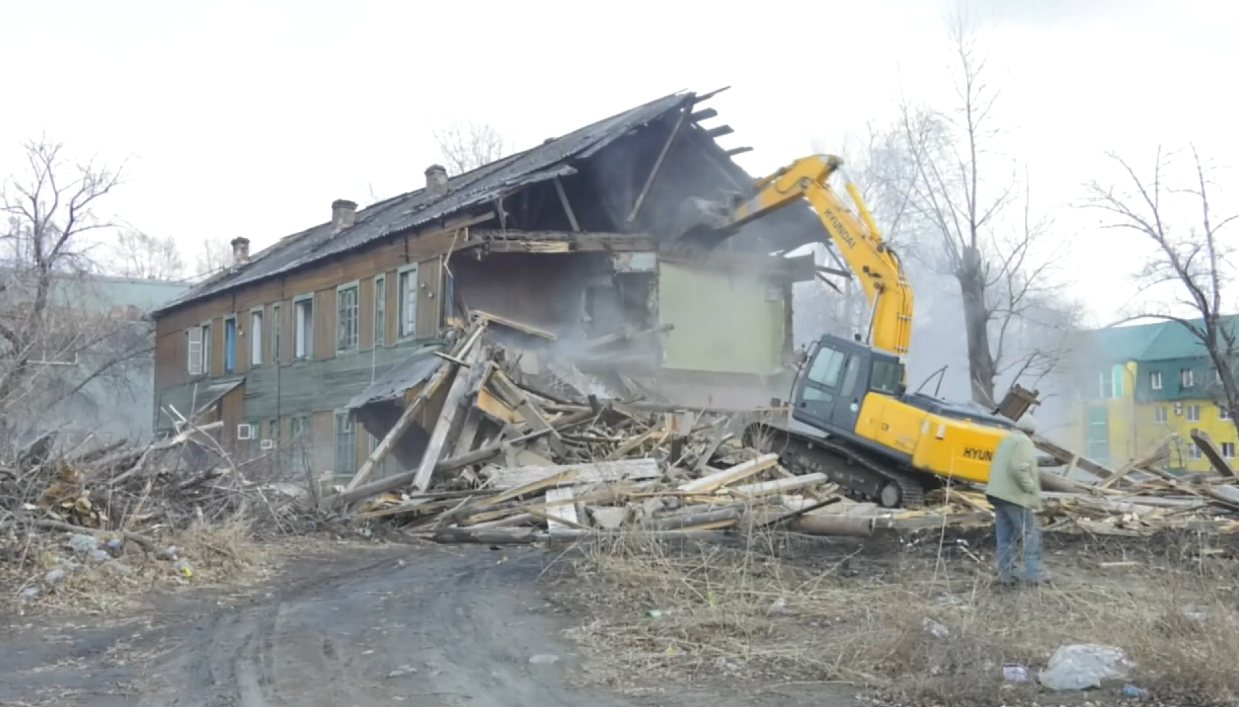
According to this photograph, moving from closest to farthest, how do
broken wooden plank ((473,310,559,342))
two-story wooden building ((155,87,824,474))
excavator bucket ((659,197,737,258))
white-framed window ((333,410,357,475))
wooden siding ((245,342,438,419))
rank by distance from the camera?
broken wooden plank ((473,310,559,342))
two-story wooden building ((155,87,824,474))
excavator bucket ((659,197,737,258))
wooden siding ((245,342,438,419))
white-framed window ((333,410,357,475))

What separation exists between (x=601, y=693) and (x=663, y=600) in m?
2.54

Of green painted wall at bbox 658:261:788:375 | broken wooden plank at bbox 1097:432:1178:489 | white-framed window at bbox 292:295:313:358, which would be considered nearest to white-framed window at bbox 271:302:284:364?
white-framed window at bbox 292:295:313:358

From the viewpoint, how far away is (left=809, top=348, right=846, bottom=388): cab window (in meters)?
15.9

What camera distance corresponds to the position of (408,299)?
24.0m

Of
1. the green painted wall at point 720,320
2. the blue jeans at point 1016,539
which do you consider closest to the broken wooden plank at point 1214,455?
the blue jeans at point 1016,539

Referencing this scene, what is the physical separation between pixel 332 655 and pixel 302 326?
21.9m

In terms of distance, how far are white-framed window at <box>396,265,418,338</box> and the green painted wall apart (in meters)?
5.11

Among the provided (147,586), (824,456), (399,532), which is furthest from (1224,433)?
(147,586)

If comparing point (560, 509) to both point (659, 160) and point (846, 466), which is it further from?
point (659, 160)

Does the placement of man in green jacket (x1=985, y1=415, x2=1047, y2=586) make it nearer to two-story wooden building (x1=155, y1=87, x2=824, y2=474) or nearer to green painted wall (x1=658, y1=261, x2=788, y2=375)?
two-story wooden building (x1=155, y1=87, x2=824, y2=474)

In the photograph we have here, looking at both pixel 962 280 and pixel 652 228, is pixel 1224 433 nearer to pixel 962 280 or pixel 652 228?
pixel 962 280

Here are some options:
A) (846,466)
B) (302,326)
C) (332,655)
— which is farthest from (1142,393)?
(332,655)

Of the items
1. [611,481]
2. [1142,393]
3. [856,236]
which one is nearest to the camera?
[611,481]

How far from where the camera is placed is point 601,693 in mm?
6637
